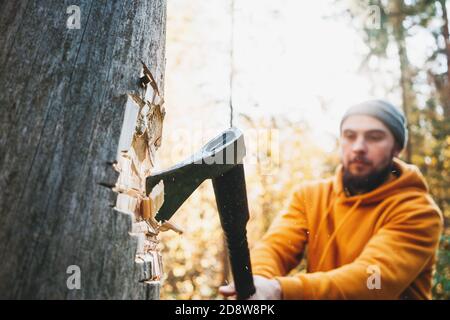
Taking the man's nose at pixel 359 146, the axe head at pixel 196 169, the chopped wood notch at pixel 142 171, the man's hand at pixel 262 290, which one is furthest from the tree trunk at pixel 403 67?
the chopped wood notch at pixel 142 171

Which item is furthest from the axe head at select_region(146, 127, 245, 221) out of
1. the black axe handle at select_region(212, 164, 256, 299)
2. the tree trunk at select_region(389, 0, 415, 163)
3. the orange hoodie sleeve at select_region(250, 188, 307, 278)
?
the tree trunk at select_region(389, 0, 415, 163)

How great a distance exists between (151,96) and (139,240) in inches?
19.5

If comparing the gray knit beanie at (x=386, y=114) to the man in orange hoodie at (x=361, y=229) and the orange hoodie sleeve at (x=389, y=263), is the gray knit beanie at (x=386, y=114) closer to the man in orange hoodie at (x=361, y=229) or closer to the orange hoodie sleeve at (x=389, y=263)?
the man in orange hoodie at (x=361, y=229)

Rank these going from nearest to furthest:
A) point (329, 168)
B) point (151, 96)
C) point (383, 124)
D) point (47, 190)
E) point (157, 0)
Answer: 1. point (47, 190)
2. point (151, 96)
3. point (157, 0)
4. point (383, 124)
5. point (329, 168)

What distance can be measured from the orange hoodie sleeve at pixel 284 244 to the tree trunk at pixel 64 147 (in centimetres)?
241

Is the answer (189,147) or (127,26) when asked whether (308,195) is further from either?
(189,147)

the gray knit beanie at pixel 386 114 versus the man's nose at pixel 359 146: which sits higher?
the gray knit beanie at pixel 386 114

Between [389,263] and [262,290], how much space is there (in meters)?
1.12

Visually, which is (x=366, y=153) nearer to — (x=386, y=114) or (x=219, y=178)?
(x=386, y=114)

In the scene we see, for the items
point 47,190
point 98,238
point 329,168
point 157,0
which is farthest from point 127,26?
point 329,168

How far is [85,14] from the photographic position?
1086mm

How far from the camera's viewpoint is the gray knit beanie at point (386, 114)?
3.72 m

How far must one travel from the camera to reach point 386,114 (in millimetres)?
3736

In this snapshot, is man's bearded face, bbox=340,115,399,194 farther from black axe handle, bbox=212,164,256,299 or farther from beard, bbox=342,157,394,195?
black axe handle, bbox=212,164,256,299
